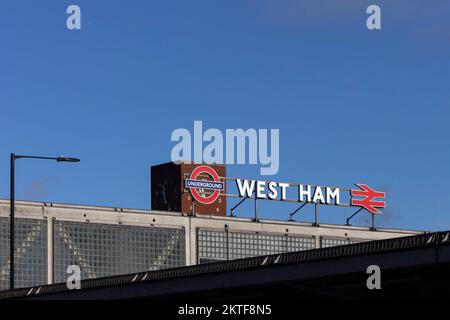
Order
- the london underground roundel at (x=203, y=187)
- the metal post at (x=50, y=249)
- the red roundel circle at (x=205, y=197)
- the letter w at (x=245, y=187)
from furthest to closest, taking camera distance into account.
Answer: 1. the letter w at (x=245, y=187)
2. the red roundel circle at (x=205, y=197)
3. the london underground roundel at (x=203, y=187)
4. the metal post at (x=50, y=249)

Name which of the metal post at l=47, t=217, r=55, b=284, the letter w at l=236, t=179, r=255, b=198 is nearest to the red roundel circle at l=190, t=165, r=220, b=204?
the letter w at l=236, t=179, r=255, b=198

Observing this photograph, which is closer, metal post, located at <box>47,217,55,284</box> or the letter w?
metal post, located at <box>47,217,55,284</box>

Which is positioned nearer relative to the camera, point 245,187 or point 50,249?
point 50,249

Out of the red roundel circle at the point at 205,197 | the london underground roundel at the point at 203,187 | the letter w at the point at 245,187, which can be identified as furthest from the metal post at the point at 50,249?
the letter w at the point at 245,187

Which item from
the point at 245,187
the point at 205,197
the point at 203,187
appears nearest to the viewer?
the point at 205,197

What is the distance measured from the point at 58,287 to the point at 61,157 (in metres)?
8.47

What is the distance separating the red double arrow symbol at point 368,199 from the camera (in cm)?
17288

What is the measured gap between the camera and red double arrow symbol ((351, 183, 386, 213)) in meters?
173

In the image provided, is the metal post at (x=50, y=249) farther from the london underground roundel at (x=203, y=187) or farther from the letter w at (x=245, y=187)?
the letter w at (x=245, y=187)

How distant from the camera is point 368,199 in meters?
174

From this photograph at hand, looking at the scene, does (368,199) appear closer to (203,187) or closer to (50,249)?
(203,187)

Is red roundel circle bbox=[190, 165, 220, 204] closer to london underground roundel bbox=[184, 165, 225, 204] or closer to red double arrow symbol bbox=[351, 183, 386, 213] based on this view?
london underground roundel bbox=[184, 165, 225, 204]

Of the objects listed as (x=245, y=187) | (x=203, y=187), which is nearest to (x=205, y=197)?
(x=203, y=187)

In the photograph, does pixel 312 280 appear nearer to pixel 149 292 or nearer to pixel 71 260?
pixel 149 292
